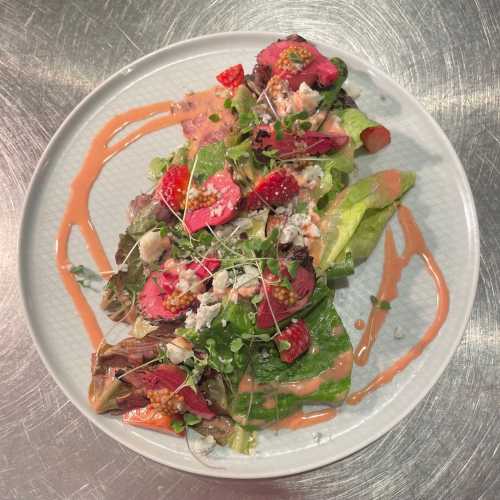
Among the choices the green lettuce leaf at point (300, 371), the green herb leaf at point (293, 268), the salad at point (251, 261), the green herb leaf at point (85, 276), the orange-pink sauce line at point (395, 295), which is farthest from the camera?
the green herb leaf at point (85, 276)

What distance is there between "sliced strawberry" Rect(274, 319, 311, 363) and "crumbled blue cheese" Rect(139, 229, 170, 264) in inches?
27.5

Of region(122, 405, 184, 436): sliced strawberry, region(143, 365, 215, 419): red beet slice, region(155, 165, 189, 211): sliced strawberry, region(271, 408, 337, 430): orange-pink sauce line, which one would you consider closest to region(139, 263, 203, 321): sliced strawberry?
region(143, 365, 215, 419): red beet slice

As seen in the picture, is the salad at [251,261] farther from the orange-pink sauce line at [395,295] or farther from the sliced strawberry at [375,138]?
the orange-pink sauce line at [395,295]

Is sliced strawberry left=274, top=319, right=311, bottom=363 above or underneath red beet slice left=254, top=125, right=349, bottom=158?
underneath

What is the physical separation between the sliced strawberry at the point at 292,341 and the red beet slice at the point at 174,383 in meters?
0.44

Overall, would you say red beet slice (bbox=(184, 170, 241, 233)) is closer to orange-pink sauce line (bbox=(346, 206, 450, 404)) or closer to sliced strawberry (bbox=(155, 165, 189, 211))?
sliced strawberry (bbox=(155, 165, 189, 211))

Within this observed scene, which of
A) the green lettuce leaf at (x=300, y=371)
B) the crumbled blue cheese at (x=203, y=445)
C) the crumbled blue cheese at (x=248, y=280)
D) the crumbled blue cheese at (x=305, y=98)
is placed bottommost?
the crumbled blue cheese at (x=203, y=445)

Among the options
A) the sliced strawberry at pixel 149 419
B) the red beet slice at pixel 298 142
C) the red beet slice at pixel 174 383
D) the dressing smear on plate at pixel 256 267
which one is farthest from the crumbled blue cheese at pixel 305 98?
the sliced strawberry at pixel 149 419

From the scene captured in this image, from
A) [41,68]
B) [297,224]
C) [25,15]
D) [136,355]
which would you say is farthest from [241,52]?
[136,355]

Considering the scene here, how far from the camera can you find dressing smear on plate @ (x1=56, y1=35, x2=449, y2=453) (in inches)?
86.0

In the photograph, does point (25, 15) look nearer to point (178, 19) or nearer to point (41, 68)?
point (41, 68)

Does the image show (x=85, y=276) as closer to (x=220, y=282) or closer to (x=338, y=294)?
(x=220, y=282)

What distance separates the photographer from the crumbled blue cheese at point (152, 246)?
2.29 meters

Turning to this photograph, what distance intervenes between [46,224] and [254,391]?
1.40 m
